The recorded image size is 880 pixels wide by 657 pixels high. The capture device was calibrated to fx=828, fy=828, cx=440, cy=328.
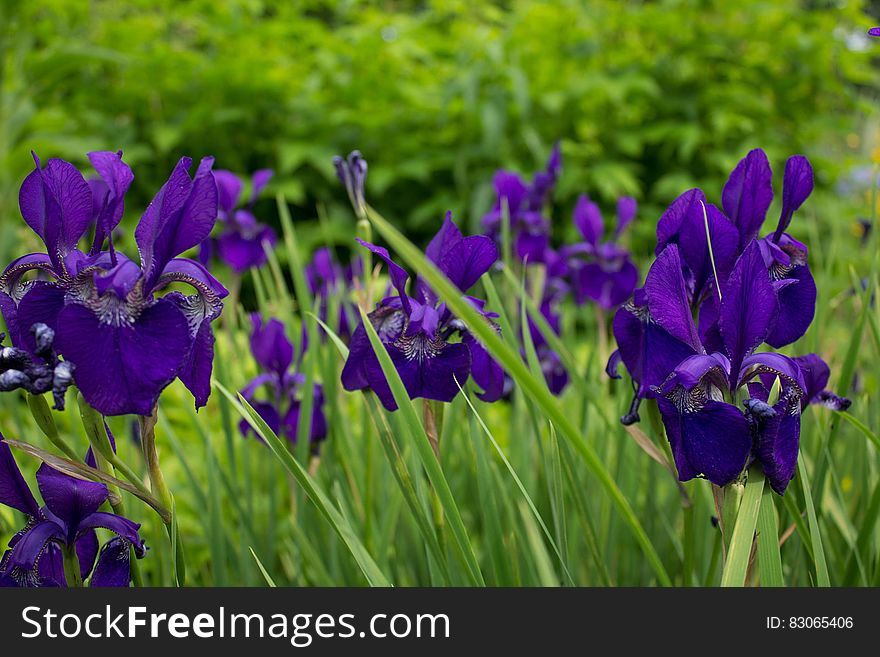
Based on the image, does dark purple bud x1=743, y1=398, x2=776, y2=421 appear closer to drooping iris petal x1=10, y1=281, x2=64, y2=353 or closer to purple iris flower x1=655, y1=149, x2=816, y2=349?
purple iris flower x1=655, y1=149, x2=816, y2=349

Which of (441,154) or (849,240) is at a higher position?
(441,154)

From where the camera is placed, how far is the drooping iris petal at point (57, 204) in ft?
2.39

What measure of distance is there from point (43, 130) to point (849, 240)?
165 inches

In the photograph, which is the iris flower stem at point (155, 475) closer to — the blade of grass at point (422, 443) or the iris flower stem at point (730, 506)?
the blade of grass at point (422, 443)

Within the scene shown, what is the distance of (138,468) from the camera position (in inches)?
62.7

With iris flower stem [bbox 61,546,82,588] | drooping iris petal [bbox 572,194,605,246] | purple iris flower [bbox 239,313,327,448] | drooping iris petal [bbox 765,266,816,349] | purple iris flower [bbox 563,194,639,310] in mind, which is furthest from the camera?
drooping iris petal [bbox 572,194,605,246]

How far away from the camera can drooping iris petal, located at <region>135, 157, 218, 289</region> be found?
0.71 metres

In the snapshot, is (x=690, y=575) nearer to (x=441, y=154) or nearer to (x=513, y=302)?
(x=513, y=302)

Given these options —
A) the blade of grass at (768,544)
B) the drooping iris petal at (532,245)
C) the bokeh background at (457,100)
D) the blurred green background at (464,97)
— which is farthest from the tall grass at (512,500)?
the blurred green background at (464,97)

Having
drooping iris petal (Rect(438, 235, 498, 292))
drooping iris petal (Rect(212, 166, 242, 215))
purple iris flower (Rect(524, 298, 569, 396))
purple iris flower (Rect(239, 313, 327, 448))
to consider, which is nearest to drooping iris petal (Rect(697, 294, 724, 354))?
drooping iris petal (Rect(438, 235, 498, 292))

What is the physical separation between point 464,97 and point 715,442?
392cm

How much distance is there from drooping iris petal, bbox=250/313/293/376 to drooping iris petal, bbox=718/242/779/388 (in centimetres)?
94
